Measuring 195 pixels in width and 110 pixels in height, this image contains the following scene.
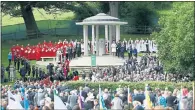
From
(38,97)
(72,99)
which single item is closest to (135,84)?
(38,97)

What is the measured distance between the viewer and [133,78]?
133ft

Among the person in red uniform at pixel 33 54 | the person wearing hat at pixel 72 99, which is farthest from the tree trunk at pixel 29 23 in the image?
the person wearing hat at pixel 72 99

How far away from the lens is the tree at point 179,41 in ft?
136

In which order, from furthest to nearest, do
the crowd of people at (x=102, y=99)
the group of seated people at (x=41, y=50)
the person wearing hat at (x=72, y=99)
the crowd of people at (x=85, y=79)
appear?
the group of seated people at (x=41, y=50) → the person wearing hat at (x=72, y=99) → the crowd of people at (x=85, y=79) → the crowd of people at (x=102, y=99)

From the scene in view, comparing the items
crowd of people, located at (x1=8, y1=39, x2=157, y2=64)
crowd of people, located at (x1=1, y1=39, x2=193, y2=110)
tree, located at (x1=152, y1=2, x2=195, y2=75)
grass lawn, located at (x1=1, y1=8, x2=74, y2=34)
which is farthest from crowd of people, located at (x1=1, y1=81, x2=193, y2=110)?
grass lawn, located at (x1=1, y1=8, x2=74, y2=34)

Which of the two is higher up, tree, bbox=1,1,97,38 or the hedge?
tree, bbox=1,1,97,38

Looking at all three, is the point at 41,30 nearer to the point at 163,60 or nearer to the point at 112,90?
the point at 163,60

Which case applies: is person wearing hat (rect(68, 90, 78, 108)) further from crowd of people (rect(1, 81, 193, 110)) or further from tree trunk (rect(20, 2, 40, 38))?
tree trunk (rect(20, 2, 40, 38))

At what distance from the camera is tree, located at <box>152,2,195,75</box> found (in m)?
→ 41.4

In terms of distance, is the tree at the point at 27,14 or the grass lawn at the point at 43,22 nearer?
the tree at the point at 27,14

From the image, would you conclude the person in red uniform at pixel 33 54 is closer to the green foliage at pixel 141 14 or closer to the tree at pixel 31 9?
the tree at pixel 31 9

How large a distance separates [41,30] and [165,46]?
1272 inches

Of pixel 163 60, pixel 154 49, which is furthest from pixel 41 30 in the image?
pixel 163 60

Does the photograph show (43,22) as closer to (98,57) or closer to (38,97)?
(98,57)
